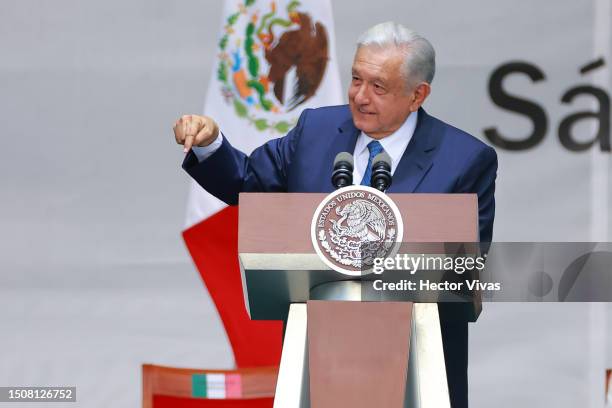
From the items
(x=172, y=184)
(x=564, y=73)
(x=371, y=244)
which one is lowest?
(x=371, y=244)

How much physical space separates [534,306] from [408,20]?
110 centimetres

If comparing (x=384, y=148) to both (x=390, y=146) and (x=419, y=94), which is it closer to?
(x=390, y=146)

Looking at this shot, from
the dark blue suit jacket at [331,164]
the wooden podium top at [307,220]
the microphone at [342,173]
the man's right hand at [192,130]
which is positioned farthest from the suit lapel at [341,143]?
the wooden podium top at [307,220]

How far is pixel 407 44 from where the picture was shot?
3496 mm

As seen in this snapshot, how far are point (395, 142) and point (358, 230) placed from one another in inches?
29.0

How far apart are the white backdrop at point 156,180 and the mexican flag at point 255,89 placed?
5 cm

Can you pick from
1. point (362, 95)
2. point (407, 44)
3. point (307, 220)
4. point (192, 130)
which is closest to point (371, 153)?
point (362, 95)

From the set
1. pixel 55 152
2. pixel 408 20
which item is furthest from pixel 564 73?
pixel 55 152

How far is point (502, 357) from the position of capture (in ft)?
16.0

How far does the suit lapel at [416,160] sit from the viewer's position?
3.46 meters

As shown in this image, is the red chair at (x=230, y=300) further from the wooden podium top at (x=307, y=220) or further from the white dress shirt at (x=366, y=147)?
the wooden podium top at (x=307, y=220)

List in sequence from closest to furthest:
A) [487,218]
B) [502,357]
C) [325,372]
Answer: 1. [325,372]
2. [487,218]
3. [502,357]

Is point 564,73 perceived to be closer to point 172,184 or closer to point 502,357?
point 502,357

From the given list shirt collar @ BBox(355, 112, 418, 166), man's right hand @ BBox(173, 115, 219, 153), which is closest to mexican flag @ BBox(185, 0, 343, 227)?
shirt collar @ BBox(355, 112, 418, 166)
